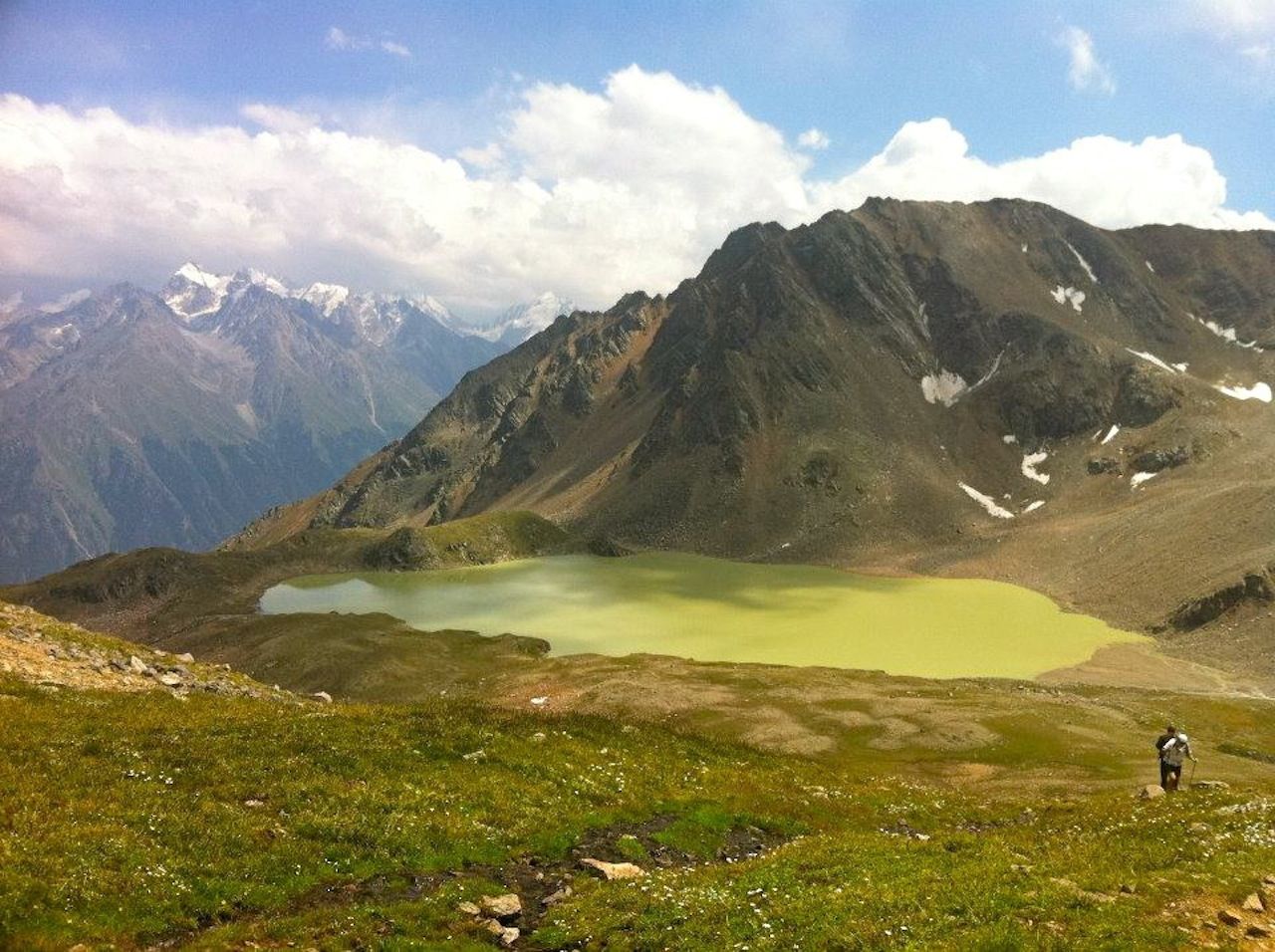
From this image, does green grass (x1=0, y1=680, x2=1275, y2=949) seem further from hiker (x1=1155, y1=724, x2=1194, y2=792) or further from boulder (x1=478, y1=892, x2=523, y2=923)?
hiker (x1=1155, y1=724, x2=1194, y2=792)

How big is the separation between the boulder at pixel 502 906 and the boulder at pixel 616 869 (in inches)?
125

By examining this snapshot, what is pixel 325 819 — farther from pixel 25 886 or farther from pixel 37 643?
pixel 37 643

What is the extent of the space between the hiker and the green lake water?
251 feet

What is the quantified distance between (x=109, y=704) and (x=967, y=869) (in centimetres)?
2879

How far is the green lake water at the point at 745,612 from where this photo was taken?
120812 millimetres

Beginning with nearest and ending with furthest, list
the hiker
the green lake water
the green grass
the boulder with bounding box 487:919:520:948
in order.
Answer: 1. the green grass
2. the boulder with bounding box 487:919:520:948
3. the hiker
4. the green lake water

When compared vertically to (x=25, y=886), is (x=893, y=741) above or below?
below

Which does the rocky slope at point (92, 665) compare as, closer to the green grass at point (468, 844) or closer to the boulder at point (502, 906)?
the green grass at point (468, 844)

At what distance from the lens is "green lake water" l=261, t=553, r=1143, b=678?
121 meters

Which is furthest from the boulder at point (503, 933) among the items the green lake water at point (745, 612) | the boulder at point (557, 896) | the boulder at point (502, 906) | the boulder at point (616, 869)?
the green lake water at point (745, 612)

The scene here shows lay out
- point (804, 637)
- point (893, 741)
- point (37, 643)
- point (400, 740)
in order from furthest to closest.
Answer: point (804, 637) → point (893, 741) → point (37, 643) → point (400, 740)

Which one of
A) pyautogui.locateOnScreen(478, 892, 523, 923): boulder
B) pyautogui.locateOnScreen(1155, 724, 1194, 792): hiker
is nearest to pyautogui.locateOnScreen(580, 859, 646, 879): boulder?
pyautogui.locateOnScreen(478, 892, 523, 923): boulder

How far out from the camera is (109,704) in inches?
1099

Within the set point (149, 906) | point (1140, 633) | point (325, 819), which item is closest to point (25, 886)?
point (149, 906)
